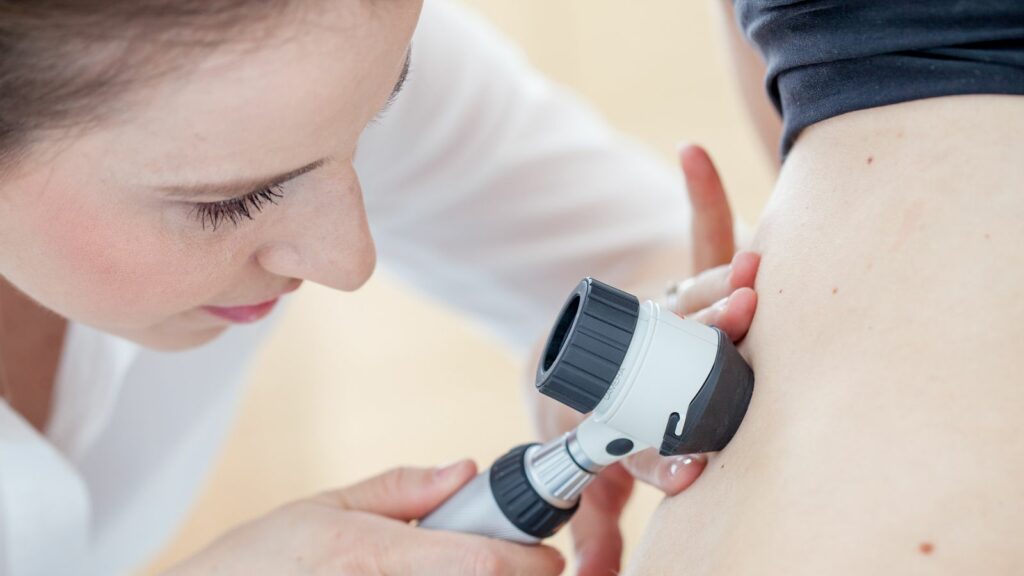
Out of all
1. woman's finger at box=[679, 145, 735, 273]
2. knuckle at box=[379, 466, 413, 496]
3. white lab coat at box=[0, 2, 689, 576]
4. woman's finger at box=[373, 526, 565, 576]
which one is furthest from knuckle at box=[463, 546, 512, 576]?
white lab coat at box=[0, 2, 689, 576]

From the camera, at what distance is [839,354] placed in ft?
1.88

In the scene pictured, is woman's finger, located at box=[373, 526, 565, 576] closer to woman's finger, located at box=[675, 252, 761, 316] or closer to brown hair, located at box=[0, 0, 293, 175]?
woman's finger, located at box=[675, 252, 761, 316]

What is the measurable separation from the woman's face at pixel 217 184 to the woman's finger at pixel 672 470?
229mm

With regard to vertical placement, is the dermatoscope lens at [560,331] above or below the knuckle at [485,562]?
above

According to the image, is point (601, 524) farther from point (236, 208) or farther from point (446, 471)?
point (236, 208)

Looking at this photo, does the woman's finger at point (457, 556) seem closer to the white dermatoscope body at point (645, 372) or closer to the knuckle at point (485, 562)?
the knuckle at point (485, 562)

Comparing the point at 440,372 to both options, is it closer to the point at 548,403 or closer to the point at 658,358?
the point at 548,403

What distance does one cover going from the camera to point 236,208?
66 centimetres

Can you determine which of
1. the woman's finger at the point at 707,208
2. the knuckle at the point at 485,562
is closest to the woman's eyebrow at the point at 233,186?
the knuckle at the point at 485,562

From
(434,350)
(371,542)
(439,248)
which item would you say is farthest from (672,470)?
(434,350)

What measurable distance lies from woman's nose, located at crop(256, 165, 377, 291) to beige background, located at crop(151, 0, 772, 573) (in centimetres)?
120

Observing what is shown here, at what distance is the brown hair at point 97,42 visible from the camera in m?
0.56

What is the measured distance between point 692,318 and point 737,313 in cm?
4

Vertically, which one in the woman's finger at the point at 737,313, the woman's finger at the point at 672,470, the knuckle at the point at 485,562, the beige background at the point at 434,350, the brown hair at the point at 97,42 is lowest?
the beige background at the point at 434,350
